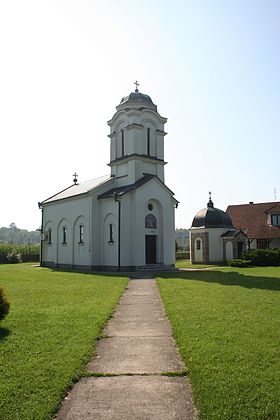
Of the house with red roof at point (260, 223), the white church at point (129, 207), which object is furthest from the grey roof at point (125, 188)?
the house with red roof at point (260, 223)

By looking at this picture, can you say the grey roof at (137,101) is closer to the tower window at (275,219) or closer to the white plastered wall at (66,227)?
the white plastered wall at (66,227)

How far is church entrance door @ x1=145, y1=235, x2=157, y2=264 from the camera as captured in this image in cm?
3091

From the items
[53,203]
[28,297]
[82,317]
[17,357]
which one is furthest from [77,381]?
[53,203]

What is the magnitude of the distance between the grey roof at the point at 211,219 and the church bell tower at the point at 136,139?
11824mm

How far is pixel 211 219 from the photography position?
4241 cm

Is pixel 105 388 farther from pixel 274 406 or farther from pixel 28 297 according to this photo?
pixel 28 297

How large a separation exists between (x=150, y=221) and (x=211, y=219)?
1327 cm

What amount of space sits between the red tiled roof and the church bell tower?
1939cm

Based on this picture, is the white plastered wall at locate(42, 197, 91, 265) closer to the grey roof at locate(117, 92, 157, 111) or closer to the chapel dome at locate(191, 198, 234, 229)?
the grey roof at locate(117, 92, 157, 111)

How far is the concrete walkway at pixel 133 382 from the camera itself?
4.86 meters

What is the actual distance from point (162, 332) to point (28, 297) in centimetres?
729

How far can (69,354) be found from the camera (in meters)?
7.04

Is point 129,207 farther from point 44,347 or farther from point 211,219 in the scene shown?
point 44,347

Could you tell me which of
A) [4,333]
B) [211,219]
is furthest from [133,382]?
[211,219]
